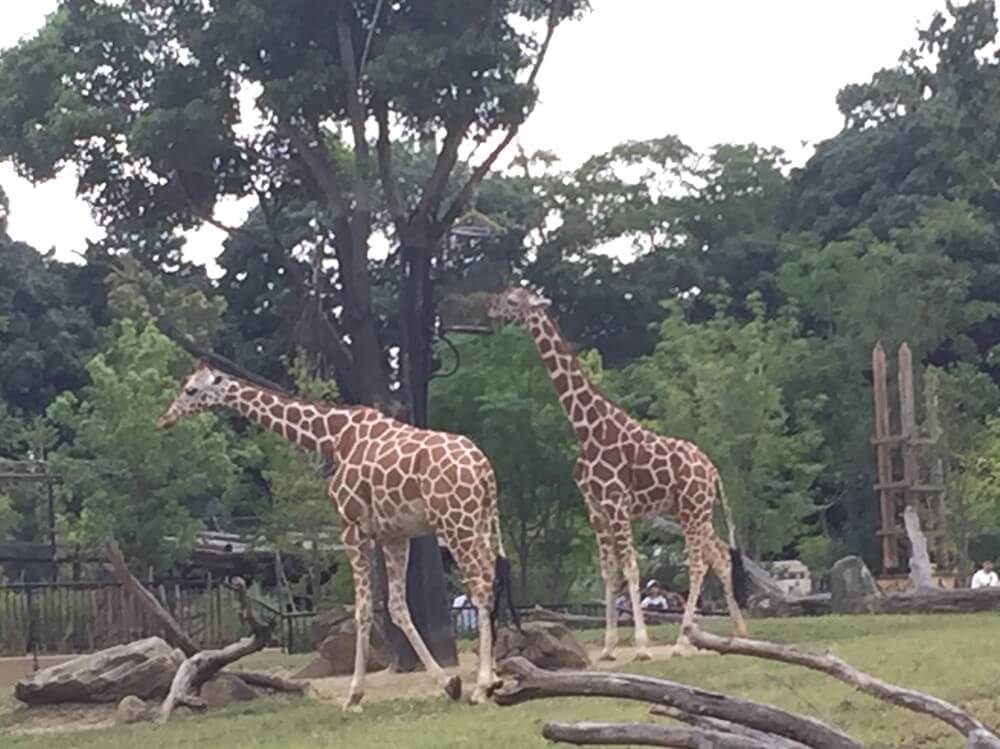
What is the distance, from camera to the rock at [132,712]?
1291 centimetres

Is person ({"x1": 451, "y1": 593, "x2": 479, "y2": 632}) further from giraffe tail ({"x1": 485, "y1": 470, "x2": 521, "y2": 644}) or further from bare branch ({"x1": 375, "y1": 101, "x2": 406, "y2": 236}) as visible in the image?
giraffe tail ({"x1": 485, "y1": 470, "x2": 521, "y2": 644})

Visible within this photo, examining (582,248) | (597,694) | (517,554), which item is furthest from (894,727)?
(582,248)

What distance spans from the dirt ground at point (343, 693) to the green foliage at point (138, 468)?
8.64m

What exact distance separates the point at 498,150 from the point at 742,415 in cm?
1123

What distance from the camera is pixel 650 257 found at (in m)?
40.0

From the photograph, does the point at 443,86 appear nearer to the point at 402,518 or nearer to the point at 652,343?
the point at 402,518

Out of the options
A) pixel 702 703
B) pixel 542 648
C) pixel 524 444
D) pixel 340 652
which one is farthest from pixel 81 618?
pixel 702 703

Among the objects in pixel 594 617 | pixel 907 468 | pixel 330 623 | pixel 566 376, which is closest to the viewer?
pixel 566 376

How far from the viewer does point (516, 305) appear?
15.2 meters

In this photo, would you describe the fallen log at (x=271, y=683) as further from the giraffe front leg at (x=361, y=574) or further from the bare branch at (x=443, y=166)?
the bare branch at (x=443, y=166)

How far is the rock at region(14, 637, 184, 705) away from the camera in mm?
13539

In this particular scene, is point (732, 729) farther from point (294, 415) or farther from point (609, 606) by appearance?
point (609, 606)

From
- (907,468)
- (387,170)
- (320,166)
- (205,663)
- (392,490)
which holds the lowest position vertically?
(205,663)

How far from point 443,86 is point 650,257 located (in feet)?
79.0
